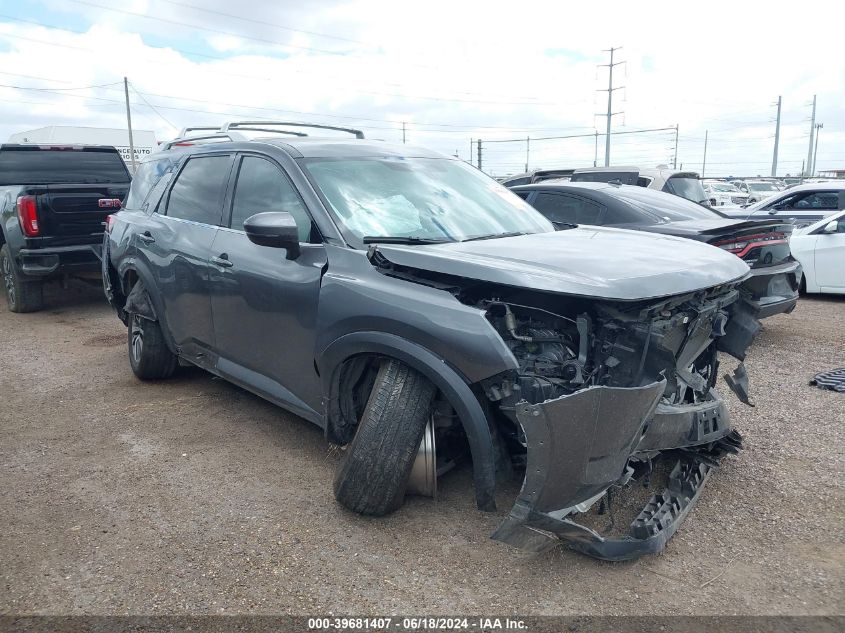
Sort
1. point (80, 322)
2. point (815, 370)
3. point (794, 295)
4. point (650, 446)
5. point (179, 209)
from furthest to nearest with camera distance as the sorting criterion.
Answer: point (80, 322), point (794, 295), point (815, 370), point (179, 209), point (650, 446)

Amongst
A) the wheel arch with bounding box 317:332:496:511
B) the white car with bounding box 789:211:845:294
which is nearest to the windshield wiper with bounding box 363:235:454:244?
the wheel arch with bounding box 317:332:496:511

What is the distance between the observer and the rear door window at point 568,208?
7148 millimetres

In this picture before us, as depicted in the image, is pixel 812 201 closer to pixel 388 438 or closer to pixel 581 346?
pixel 581 346

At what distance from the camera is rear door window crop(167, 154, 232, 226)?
14.5 feet

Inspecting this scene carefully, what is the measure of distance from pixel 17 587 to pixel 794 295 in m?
6.24

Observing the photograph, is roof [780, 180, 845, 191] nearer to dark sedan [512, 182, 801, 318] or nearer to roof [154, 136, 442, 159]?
dark sedan [512, 182, 801, 318]

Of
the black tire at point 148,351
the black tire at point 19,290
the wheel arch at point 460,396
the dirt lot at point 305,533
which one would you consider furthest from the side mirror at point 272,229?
the black tire at point 19,290

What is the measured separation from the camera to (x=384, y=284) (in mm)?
3217

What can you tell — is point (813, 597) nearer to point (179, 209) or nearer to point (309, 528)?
point (309, 528)

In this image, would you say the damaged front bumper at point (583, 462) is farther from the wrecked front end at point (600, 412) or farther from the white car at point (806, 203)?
the white car at point (806, 203)

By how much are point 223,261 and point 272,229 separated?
94cm

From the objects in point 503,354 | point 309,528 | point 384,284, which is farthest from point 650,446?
point 309,528

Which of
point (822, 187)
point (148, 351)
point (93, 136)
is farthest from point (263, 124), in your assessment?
point (93, 136)

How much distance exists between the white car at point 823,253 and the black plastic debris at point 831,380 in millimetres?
3657
